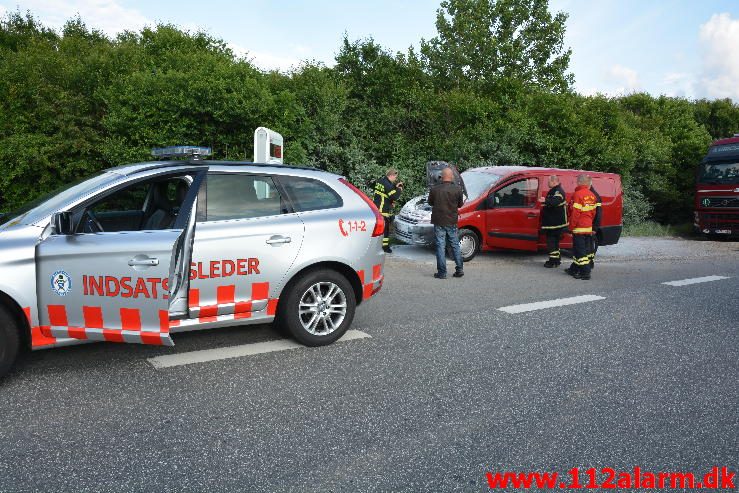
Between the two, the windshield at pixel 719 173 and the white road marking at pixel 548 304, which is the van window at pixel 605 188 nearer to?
the white road marking at pixel 548 304

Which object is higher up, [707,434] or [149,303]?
[149,303]

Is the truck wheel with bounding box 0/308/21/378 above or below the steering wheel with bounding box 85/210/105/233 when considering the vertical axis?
below

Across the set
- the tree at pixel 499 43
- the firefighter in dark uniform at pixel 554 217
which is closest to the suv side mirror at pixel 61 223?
the firefighter in dark uniform at pixel 554 217

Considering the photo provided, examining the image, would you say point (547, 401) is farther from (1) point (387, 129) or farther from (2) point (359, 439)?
(1) point (387, 129)

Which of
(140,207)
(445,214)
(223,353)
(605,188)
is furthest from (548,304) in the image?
(605,188)

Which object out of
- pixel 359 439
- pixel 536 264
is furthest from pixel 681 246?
pixel 359 439

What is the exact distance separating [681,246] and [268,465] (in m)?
14.6

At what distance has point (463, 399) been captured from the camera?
161 inches

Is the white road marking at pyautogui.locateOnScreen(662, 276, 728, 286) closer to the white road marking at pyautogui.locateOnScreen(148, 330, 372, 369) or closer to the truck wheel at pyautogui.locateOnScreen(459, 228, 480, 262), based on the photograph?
the truck wheel at pyautogui.locateOnScreen(459, 228, 480, 262)

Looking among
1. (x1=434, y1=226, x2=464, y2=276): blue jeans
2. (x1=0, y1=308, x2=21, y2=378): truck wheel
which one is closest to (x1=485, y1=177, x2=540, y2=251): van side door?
(x1=434, y1=226, x2=464, y2=276): blue jeans

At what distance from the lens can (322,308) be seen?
5.24 m

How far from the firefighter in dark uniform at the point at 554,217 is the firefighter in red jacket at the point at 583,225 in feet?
2.69

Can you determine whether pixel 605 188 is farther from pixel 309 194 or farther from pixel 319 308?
pixel 319 308

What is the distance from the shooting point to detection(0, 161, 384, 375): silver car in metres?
4.07
